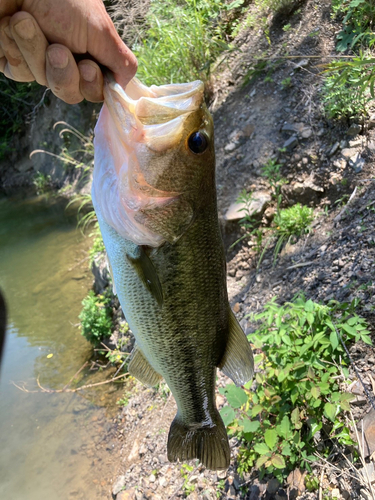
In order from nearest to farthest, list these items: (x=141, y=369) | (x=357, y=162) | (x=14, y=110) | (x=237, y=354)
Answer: (x=237, y=354) < (x=141, y=369) < (x=357, y=162) < (x=14, y=110)

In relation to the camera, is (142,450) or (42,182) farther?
(42,182)

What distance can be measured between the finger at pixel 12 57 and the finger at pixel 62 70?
148 mm

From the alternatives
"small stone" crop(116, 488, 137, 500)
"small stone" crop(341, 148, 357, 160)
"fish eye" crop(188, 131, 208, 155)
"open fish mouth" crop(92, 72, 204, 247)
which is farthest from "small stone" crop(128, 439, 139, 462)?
"small stone" crop(341, 148, 357, 160)

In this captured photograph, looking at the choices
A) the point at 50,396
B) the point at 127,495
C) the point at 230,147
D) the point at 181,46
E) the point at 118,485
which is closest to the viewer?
the point at 127,495

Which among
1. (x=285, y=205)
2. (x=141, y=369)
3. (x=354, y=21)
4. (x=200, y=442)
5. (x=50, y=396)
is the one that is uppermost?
(x=354, y=21)

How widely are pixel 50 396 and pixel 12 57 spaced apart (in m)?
4.10

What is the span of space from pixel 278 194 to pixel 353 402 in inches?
98.0

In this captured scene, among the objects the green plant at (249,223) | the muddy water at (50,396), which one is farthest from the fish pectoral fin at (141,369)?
the green plant at (249,223)

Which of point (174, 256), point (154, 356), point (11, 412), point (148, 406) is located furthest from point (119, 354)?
point (174, 256)

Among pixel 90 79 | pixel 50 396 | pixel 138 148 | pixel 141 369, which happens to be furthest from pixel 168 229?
pixel 50 396

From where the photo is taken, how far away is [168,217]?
135 cm

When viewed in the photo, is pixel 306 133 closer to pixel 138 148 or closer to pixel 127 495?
pixel 138 148

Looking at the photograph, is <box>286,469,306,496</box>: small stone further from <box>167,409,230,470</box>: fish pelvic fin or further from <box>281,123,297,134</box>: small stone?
<box>281,123,297,134</box>: small stone

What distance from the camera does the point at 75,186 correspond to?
456 inches
